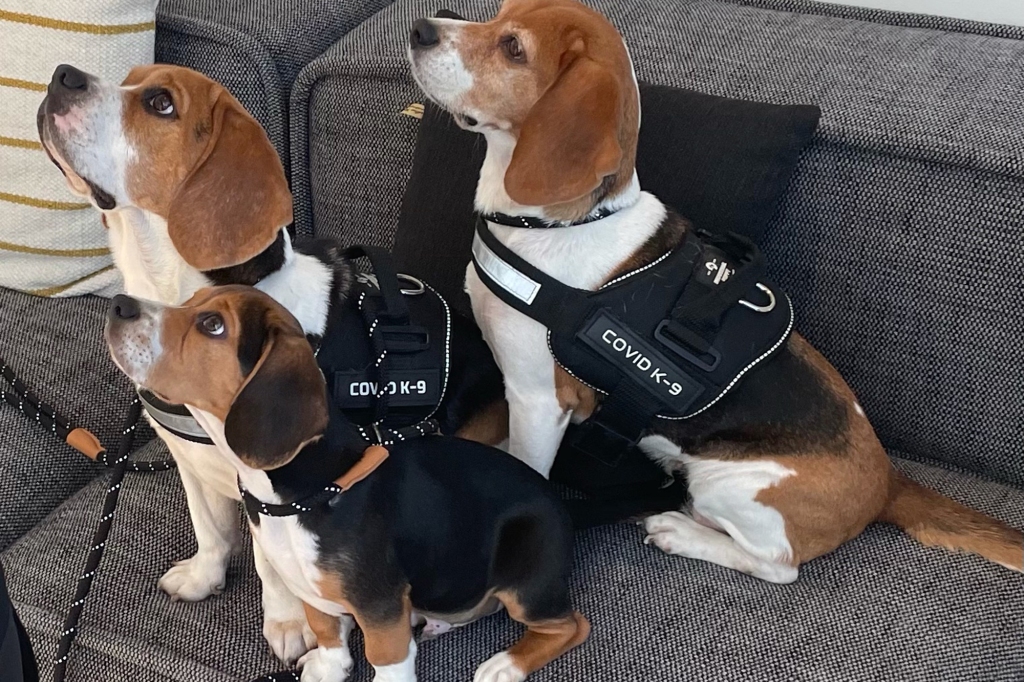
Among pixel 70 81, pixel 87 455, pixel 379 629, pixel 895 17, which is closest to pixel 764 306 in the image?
pixel 379 629

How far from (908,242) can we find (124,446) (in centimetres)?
172

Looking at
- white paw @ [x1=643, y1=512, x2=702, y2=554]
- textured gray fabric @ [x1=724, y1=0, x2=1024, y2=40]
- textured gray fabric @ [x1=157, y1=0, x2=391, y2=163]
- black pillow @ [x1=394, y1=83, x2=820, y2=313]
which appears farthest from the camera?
textured gray fabric @ [x1=157, y1=0, x2=391, y2=163]

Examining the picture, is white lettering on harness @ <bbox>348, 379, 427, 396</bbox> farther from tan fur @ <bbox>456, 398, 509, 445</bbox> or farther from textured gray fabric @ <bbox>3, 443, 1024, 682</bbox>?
textured gray fabric @ <bbox>3, 443, 1024, 682</bbox>

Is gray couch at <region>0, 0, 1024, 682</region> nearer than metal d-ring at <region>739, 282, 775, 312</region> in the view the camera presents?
Yes

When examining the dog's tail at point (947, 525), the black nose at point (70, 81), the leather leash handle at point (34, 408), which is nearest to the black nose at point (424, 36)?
the black nose at point (70, 81)

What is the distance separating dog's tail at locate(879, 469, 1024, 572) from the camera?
1777 millimetres

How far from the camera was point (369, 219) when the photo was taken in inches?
100.0

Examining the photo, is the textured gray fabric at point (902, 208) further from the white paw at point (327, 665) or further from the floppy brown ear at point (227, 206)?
the white paw at point (327, 665)

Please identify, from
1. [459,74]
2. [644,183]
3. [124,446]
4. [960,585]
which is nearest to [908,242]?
[644,183]

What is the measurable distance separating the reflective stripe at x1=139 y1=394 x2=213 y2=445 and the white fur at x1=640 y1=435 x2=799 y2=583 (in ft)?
2.98

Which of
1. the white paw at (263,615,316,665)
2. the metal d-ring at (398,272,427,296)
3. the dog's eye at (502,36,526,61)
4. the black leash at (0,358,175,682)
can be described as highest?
the dog's eye at (502,36,526,61)

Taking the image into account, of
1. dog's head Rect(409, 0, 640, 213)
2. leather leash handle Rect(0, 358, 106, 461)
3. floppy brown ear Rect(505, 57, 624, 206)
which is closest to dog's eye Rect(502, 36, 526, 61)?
dog's head Rect(409, 0, 640, 213)

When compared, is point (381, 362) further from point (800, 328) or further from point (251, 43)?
point (251, 43)

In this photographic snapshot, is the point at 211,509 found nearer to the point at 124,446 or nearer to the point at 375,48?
Answer: the point at 124,446
